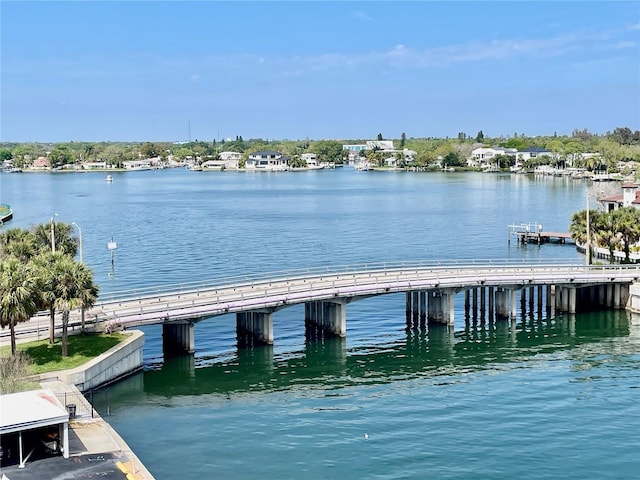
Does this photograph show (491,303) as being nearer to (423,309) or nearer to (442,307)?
(442,307)

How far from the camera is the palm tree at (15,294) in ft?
171

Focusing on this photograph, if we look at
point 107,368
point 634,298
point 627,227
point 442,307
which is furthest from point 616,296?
point 107,368

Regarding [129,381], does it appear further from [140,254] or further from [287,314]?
[140,254]

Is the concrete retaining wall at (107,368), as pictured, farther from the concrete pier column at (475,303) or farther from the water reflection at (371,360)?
the concrete pier column at (475,303)

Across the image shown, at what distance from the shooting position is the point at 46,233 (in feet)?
292

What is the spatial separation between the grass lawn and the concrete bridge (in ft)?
7.68

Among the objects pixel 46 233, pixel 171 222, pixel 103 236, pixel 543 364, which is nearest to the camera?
pixel 543 364

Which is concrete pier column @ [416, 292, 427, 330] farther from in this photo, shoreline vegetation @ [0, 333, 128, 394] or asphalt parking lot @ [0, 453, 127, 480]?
asphalt parking lot @ [0, 453, 127, 480]

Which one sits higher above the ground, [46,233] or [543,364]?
[46,233]

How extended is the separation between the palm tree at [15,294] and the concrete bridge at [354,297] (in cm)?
970

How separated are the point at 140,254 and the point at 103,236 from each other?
27005 mm

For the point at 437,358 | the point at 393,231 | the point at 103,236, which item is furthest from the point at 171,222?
the point at 437,358

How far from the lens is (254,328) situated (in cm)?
7219

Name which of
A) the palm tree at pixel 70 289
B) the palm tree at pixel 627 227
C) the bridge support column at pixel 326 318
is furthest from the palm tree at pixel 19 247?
the palm tree at pixel 627 227
